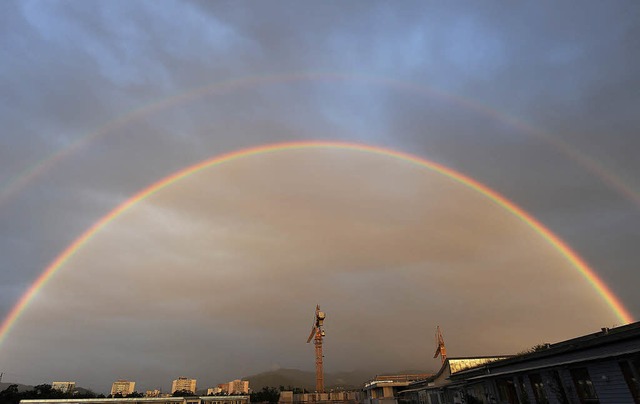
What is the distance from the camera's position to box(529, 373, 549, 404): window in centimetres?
2841

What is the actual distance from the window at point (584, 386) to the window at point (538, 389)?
159 inches

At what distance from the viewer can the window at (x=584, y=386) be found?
23.4 meters

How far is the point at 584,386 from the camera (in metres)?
24.1

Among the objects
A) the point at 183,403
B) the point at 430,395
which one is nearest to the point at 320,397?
the point at 183,403

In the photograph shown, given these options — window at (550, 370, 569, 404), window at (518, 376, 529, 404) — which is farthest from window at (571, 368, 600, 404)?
window at (518, 376, 529, 404)

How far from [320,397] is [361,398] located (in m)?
32.1

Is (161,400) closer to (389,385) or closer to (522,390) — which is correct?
(389,385)

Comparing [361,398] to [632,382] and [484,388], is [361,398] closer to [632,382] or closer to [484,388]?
[484,388]

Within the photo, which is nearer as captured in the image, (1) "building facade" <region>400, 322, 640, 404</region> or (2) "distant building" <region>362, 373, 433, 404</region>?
(1) "building facade" <region>400, 322, 640, 404</region>

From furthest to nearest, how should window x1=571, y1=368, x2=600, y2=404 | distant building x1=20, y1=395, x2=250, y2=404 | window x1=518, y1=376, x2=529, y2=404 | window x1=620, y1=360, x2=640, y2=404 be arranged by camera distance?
1. distant building x1=20, y1=395, x2=250, y2=404
2. window x1=518, y1=376, x2=529, y2=404
3. window x1=571, y1=368, x2=600, y2=404
4. window x1=620, y1=360, x2=640, y2=404

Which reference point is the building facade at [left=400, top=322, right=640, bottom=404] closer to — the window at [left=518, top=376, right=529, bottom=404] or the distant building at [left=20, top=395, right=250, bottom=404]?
→ the window at [left=518, top=376, right=529, bottom=404]

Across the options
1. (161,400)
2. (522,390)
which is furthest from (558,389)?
(161,400)

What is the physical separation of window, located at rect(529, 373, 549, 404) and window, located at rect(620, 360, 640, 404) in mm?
8325

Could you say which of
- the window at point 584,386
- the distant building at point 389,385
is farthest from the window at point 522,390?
the distant building at point 389,385
